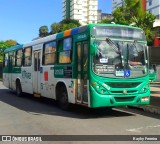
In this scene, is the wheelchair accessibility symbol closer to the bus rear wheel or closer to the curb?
the curb

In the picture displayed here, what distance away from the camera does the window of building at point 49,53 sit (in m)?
15.1

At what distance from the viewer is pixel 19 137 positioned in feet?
29.4

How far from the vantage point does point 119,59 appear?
12125 mm

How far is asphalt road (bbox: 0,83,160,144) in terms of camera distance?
968 cm

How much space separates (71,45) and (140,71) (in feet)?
8.60

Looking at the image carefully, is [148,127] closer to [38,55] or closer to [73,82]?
[73,82]

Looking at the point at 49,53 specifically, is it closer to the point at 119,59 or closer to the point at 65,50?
the point at 65,50

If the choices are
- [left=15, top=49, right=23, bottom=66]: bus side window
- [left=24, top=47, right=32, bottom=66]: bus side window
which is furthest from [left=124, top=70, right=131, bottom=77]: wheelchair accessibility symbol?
[left=15, top=49, right=23, bottom=66]: bus side window

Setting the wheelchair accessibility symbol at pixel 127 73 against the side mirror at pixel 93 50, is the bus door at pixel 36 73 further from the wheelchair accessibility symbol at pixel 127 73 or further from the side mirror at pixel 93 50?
the wheelchair accessibility symbol at pixel 127 73

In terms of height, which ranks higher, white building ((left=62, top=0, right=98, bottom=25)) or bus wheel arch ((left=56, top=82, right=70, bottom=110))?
white building ((left=62, top=0, right=98, bottom=25))

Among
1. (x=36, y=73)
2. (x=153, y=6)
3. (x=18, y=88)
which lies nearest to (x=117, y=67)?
(x=36, y=73)

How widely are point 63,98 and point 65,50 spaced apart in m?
1.81

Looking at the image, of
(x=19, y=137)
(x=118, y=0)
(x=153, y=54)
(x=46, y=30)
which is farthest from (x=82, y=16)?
(x=19, y=137)

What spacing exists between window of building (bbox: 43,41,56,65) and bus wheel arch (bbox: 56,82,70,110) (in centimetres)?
116
